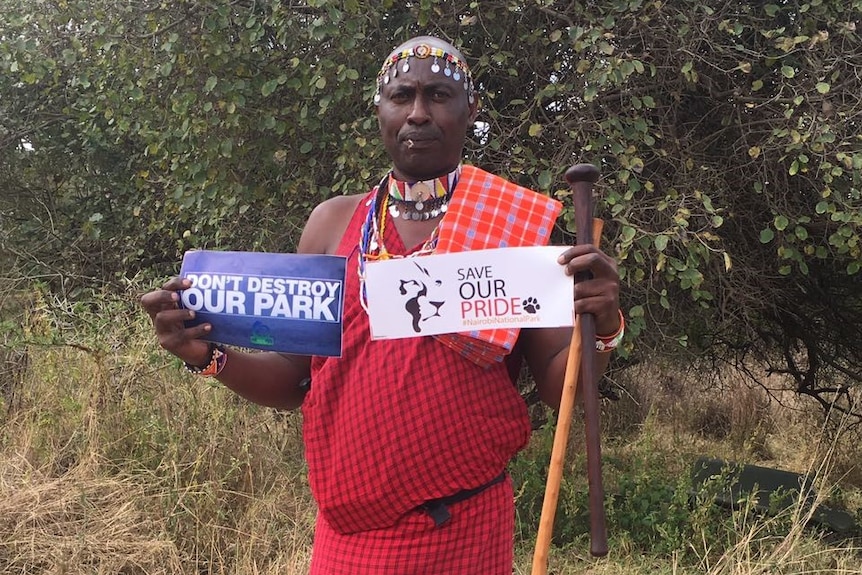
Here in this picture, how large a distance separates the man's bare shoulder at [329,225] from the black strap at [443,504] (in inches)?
23.5

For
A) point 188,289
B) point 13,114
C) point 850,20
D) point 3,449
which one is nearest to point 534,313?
point 188,289

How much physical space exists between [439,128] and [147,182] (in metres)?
3.60

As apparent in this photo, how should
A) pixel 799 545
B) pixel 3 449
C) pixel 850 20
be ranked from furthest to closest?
pixel 3 449, pixel 799 545, pixel 850 20

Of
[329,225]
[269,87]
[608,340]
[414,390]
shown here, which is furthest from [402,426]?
[269,87]

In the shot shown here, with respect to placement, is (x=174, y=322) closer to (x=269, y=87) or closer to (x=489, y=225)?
(x=489, y=225)

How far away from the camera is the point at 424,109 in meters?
1.46

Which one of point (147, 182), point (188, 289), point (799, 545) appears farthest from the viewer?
Answer: point (147, 182)

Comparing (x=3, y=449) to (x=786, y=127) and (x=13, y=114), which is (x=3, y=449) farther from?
(x=786, y=127)

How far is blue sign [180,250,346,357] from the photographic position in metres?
1.41

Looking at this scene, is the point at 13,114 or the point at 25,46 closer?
the point at 25,46

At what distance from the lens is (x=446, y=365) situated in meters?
1.37

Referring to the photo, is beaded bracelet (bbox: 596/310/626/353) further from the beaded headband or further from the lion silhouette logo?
the beaded headband

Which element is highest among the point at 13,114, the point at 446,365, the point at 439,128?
the point at 13,114

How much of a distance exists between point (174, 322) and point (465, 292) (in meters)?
0.58
